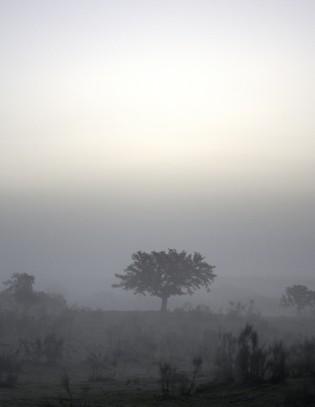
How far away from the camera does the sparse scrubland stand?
1770cm

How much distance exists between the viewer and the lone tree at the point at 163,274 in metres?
53.7

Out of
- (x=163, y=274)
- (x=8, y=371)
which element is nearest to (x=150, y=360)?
(x=8, y=371)

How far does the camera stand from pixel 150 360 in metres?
33.1

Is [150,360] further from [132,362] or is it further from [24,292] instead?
[24,292]

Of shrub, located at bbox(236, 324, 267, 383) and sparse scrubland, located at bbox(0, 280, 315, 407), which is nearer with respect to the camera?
sparse scrubland, located at bbox(0, 280, 315, 407)

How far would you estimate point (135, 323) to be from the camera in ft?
150

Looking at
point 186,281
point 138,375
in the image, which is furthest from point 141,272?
point 138,375

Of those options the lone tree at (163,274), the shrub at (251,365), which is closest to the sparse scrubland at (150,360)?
the shrub at (251,365)

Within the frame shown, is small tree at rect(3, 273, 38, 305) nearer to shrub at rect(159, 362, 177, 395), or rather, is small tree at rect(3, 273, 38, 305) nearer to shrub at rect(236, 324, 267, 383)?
shrub at rect(159, 362, 177, 395)

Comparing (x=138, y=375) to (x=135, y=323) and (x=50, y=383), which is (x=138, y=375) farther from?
(x=135, y=323)

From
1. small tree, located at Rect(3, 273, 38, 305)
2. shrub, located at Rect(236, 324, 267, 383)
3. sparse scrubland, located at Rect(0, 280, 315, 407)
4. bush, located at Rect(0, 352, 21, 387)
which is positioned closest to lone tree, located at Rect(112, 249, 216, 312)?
sparse scrubland, located at Rect(0, 280, 315, 407)

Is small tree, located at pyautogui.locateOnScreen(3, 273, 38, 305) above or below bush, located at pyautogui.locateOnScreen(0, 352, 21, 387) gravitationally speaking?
above

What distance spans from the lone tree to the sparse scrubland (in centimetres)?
333

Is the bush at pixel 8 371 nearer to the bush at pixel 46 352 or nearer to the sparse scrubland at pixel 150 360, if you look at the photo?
the sparse scrubland at pixel 150 360
